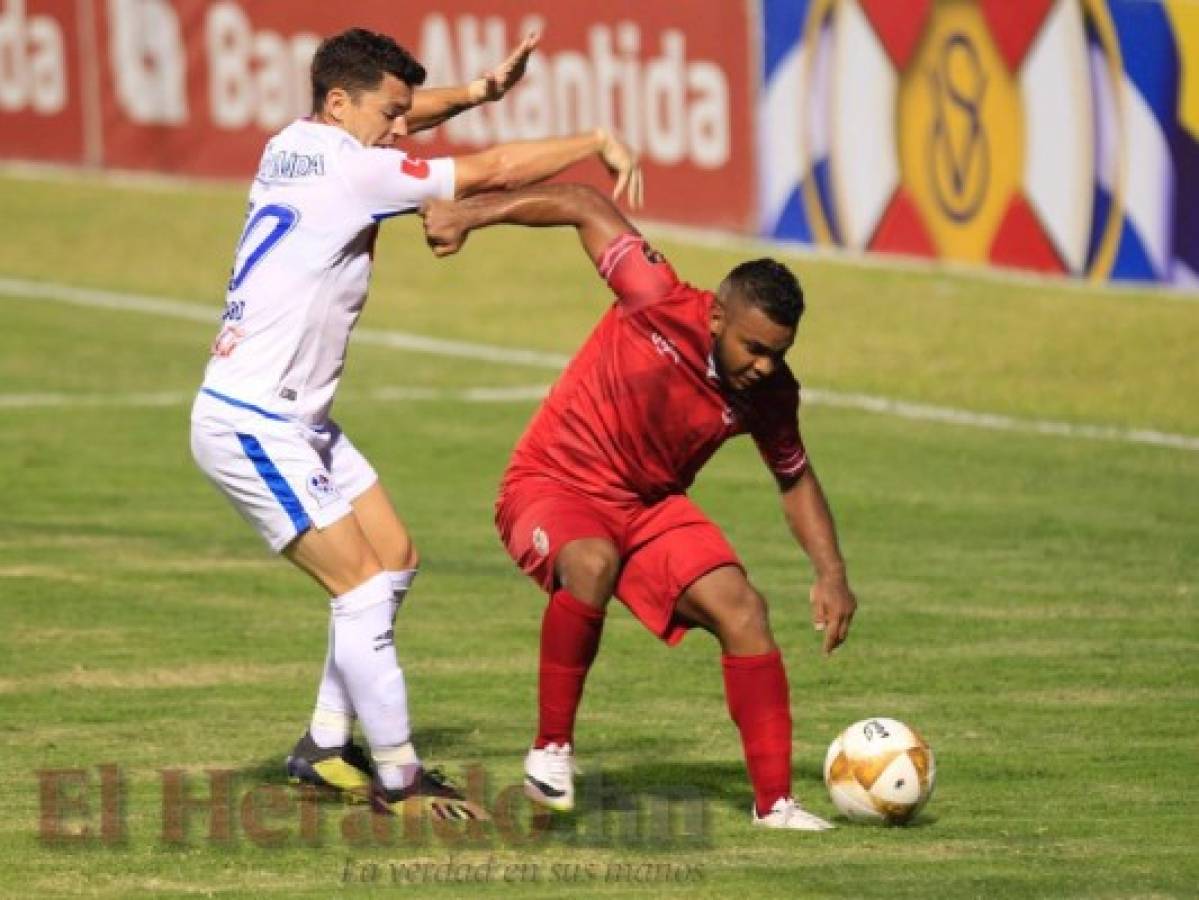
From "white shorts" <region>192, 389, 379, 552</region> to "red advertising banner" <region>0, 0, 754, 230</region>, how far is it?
51.5ft

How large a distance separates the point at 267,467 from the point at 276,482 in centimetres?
6

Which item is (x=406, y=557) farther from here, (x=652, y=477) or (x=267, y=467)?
(x=652, y=477)

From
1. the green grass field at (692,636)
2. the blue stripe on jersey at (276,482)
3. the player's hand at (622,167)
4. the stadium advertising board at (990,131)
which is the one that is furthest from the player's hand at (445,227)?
the stadium advertising board at (990,131)

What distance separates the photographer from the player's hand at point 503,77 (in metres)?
10.2

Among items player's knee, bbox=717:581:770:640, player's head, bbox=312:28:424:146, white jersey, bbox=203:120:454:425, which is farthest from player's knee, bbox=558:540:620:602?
player's head, bbox=312:28:424:146

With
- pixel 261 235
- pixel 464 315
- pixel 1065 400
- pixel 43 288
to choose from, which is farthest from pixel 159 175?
pixel 261 235

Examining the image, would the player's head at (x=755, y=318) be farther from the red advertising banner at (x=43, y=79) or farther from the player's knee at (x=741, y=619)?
the red advertising banner at (x=43, y=79)

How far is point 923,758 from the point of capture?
30.1 feet

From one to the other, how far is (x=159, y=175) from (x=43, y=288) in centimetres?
559

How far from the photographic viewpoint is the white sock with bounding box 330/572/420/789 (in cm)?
911

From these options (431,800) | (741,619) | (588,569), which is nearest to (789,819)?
(741,619)

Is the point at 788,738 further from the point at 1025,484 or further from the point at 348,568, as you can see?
the point at 1025,484

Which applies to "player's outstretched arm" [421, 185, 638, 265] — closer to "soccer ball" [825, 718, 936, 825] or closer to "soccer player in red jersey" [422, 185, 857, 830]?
"soccer player in red jersey" [422, 185, 857, 830]

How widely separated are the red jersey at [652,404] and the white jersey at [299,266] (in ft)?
2.55
